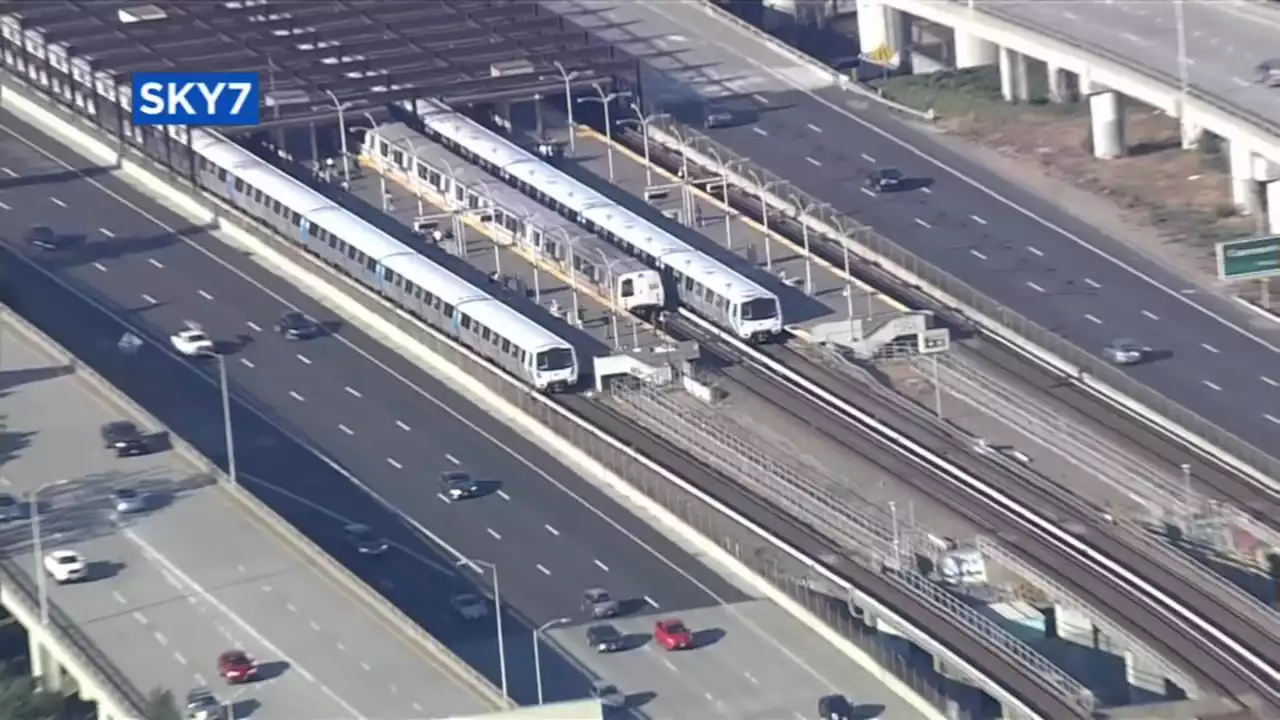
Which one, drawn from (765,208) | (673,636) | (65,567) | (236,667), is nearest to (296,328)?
(765,208)

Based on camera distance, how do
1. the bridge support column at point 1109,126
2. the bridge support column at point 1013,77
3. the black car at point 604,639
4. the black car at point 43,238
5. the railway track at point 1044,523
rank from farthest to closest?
1. the bridge support column at point 1013,77
2. the bridge support column at point 1109,126
3. the black car at point 43,238
4. the black car at point 604,639
5. the railway track at point 1044,523

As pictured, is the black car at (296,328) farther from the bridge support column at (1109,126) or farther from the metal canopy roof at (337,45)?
the bridge support column at (1109,126)

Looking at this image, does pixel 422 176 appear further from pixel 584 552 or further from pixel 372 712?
pixel 372 712

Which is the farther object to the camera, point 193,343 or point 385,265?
point 385,265

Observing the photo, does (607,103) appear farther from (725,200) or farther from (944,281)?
(944,281)

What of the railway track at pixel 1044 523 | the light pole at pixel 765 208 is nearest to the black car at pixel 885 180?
the light pole at pixel 765 208

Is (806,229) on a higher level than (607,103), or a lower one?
lower

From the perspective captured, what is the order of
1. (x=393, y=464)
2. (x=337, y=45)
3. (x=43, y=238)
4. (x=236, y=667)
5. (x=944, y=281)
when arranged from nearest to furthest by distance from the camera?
(x=236, y=667)
(x=393, y=464)
(x=944, y=281)
(x=43, y=238)
(x=337, y=45)
